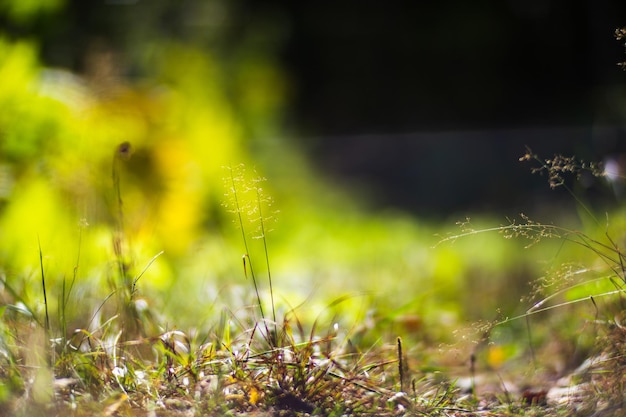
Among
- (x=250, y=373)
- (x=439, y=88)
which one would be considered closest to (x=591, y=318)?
(x=250, y=373)

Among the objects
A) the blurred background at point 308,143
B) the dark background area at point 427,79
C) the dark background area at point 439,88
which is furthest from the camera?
the dark background area at point 439,88

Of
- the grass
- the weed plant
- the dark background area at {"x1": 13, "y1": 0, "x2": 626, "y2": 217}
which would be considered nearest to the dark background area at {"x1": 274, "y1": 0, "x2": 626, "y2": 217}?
the dark background area at {"x1": 13, "y1": 0, "x2": 626, "y2": 217}

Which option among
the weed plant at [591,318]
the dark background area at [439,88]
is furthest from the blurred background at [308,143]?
the weed plant at [591,318]

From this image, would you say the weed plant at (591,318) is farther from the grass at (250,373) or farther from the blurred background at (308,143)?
the blurred background at (308,143)

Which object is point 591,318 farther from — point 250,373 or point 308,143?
point 308,143

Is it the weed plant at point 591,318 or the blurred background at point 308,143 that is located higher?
the blurred background at point 308,143

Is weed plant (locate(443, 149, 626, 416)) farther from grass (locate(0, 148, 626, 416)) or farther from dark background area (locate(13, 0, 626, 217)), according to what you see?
dark background area (locate(13, 0, 626, 217))
